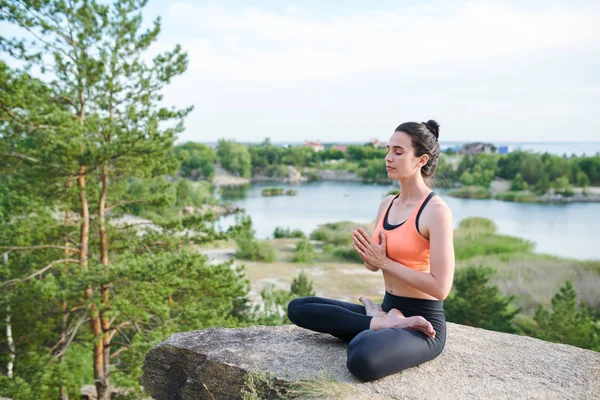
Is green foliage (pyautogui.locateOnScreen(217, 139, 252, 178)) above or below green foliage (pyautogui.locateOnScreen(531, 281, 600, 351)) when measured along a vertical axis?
above

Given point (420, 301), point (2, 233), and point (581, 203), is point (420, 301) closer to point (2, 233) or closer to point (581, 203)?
point (2, 233)

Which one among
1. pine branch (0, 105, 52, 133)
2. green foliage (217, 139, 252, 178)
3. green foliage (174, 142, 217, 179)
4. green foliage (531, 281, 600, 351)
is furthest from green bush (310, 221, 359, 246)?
green foliage (217, 139, 252, 178)

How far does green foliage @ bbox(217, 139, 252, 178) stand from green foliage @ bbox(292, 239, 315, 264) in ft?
108

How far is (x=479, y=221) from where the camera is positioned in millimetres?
23719

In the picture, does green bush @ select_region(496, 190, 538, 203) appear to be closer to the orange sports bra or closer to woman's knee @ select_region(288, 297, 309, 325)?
woman's knee @ select_region(288, 297, 309, 325)

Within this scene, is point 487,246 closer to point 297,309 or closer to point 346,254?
point 346,254

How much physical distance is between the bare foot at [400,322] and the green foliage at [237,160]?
50723mm

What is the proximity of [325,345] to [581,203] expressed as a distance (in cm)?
3580

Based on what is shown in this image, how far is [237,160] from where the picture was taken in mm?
52969

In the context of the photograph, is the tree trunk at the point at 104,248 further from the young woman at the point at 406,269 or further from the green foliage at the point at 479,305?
the green foliage at the point at 479,305

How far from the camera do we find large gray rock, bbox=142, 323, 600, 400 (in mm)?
2465

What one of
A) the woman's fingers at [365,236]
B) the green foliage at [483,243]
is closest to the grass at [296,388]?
the woman's fingers at [365,236]

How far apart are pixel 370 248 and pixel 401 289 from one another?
296 millimetres

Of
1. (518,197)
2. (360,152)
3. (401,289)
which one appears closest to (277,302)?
(401,289)
